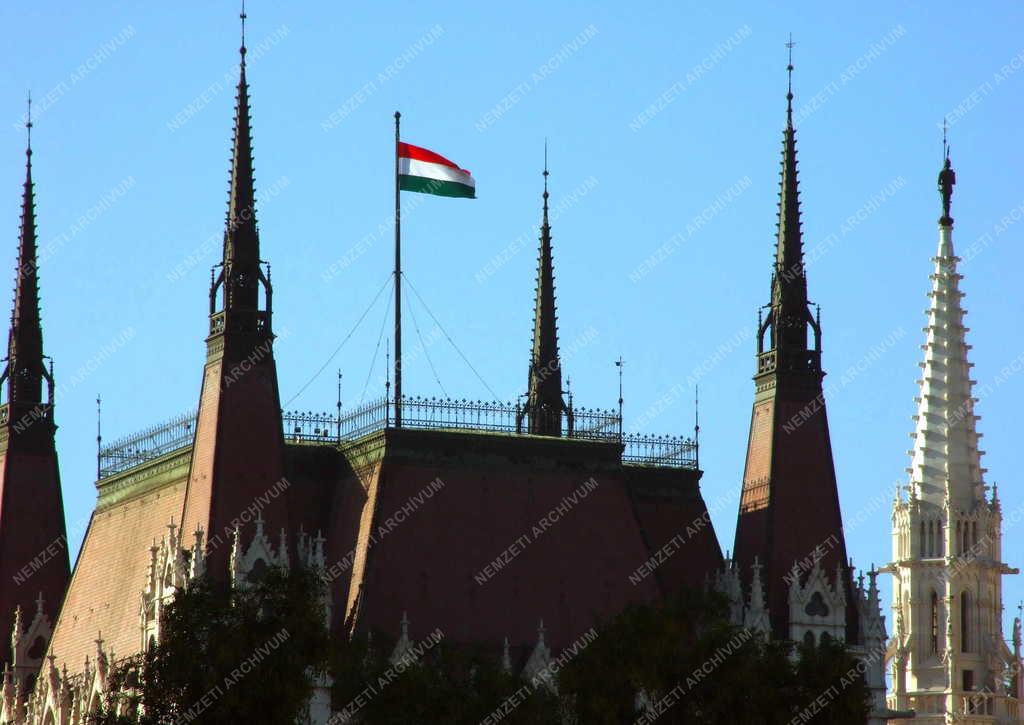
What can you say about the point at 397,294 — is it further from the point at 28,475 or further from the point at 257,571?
the point at 28,475

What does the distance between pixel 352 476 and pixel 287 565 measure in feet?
34.9

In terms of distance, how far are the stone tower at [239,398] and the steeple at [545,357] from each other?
49.1 ft

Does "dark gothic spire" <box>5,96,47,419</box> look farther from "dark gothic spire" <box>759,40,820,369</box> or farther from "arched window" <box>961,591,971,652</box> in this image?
"arched window" <box>961,591,971,652</box>

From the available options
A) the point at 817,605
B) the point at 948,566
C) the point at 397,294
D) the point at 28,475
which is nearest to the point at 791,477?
the point at 817,605

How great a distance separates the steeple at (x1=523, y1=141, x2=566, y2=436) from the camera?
13250cm

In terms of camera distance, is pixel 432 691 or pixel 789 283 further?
pixel 789 283

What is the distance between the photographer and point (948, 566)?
17100cm

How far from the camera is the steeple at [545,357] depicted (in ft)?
435

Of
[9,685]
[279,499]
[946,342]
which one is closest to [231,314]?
[279,499]

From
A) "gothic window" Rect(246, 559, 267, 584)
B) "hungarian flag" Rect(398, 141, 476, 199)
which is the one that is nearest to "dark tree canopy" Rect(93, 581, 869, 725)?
"gothic window" Rect(246, 559, 267, 584)

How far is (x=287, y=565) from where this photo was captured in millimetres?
109938

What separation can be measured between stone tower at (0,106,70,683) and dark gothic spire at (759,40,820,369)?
1219 inches

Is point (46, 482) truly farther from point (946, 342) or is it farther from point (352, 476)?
point (946, 342)

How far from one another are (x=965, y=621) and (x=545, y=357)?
42.8 meters
